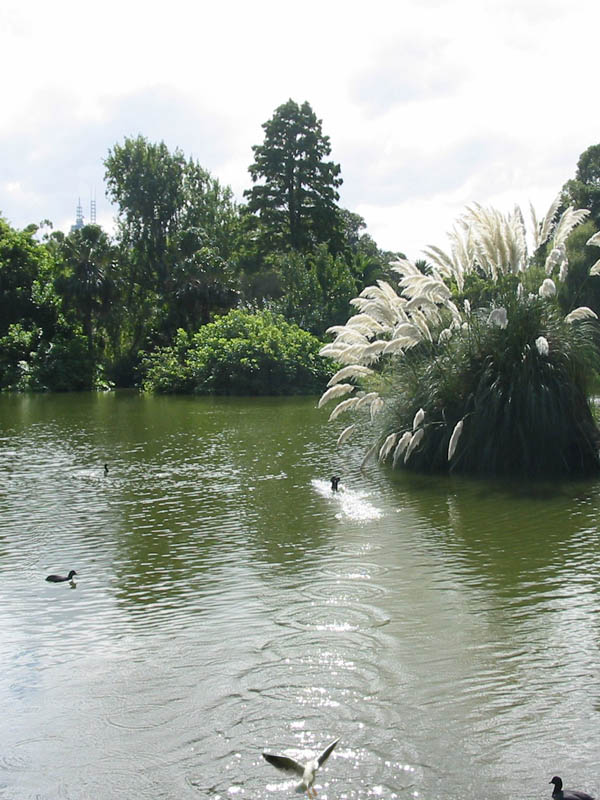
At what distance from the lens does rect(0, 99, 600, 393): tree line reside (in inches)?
1427

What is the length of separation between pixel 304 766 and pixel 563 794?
88 cm

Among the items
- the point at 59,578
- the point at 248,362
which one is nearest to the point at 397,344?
the point at 59,578

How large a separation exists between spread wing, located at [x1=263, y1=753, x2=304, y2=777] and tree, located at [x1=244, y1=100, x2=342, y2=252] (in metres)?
43.6

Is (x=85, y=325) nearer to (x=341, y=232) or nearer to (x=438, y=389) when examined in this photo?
(x=341, y=232)

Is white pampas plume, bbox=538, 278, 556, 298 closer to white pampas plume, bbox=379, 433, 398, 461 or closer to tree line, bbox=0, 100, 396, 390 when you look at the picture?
white pampas plume, bbox=379, 433, 398, 461

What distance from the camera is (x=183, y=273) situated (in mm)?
41062

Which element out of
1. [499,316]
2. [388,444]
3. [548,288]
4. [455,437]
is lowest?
[388,444]

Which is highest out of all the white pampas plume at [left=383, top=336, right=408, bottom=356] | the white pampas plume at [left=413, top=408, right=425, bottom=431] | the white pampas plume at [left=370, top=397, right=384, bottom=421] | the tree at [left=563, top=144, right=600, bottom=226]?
the tree at [left=563, top=144, right=600, bottom=226]

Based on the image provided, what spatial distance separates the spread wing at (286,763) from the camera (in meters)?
2.97

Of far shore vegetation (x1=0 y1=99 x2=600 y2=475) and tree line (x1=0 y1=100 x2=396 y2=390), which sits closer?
far shore vegetation (x1=0 y1=99 x2=600 y2=475)

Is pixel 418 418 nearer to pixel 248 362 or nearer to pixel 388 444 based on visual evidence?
pixel 388 444

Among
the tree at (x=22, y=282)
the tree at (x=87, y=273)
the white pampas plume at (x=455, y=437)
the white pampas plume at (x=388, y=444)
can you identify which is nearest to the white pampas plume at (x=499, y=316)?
the white pampas plume at (x=455, y=437)

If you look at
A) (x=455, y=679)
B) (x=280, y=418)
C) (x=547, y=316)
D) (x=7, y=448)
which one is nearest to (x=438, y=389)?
(x=547, y=316)

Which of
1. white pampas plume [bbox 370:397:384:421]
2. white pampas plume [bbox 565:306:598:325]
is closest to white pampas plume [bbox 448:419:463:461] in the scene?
white pampas plume [bbox 370:397:384:421]
